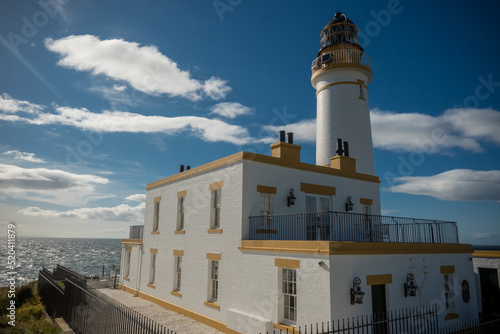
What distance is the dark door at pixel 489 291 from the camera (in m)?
15.8

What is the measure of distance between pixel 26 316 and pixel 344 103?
2073 centimetres

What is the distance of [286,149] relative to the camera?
A: 1468 centimetres

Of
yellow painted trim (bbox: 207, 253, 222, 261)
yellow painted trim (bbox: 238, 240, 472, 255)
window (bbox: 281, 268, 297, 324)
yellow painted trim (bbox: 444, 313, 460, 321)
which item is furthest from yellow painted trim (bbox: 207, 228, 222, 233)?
yellow painted trim (bbox: 444, 313, 460, 321)

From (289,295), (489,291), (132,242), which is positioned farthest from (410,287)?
(132,242)

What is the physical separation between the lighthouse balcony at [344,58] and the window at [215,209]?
12.4 m

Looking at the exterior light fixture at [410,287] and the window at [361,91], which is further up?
the window at [361,91]

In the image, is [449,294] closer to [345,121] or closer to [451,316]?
[451,316]

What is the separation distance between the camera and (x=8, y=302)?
16469mm

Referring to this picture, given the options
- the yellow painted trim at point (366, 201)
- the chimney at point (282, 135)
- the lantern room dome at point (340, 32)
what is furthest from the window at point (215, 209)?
the lantern room dome at point (340, 32)

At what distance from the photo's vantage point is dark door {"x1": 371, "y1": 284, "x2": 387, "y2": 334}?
11.0m

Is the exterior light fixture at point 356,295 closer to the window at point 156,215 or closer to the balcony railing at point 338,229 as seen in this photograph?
the balcony railing at point 338,229

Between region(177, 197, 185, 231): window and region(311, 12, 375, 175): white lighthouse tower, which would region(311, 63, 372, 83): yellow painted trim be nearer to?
region(311, 12, 375, 175): white lighthouse tower

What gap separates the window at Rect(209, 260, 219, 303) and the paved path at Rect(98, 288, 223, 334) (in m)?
1.19

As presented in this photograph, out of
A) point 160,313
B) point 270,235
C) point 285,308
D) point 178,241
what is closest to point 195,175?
point 178,241
